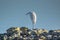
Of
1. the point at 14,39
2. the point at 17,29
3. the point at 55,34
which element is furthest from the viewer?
the point at 17,29

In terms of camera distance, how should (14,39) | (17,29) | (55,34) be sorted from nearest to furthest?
(14,39)
(55,34)
(17,29)

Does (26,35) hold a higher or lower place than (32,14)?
lower

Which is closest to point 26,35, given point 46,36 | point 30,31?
point 30,31

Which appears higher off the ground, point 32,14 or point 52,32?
point 32,14

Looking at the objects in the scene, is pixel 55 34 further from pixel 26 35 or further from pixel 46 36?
pixel 26 35

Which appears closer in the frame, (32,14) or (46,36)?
(46,36)

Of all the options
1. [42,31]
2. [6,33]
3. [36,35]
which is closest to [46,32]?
[42,31]

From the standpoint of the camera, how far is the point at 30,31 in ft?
404

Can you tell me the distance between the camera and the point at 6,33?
123 meters

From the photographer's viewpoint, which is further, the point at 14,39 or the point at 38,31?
the point at 38,31

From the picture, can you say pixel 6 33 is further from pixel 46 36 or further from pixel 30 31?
pixel 46 36

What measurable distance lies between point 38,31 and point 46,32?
13.5ft

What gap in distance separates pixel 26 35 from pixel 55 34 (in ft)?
40.7

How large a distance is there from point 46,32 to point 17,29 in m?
12.5
